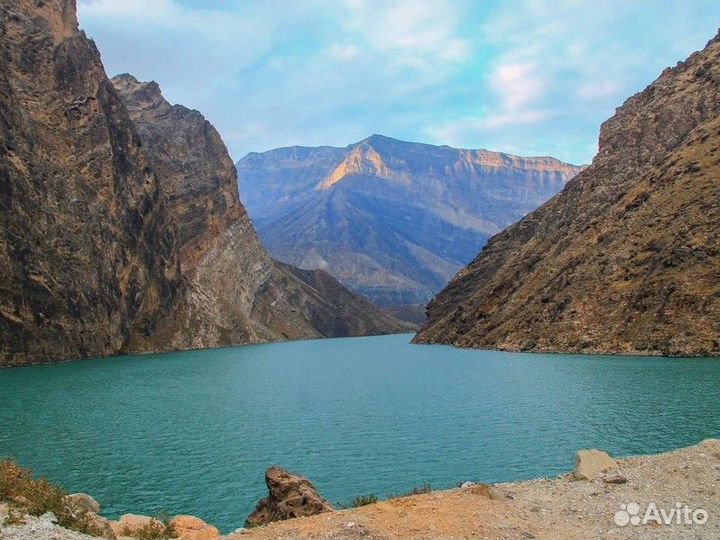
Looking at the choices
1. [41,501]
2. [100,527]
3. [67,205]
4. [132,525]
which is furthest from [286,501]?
[67,205]

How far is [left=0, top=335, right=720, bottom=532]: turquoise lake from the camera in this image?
2930 cm

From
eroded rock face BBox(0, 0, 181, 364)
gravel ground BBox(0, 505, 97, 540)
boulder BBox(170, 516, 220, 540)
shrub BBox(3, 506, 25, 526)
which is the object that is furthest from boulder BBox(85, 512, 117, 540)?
eroded rock face BBox(0, 0, 181, 364)

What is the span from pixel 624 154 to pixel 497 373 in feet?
243

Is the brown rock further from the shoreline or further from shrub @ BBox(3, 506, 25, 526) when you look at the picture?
shrub @ BBox(3, 506, 25, 526)

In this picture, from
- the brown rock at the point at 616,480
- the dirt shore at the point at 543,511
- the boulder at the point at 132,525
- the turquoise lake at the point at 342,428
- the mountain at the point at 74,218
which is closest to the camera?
the dirt shore at the point at 543,511

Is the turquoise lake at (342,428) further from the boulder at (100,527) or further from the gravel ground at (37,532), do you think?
the gravel ground at (37,532)

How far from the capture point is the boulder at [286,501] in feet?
66.1

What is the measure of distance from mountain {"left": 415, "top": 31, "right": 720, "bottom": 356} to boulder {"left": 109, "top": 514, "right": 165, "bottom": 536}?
69.0 m

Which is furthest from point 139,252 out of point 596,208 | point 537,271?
point 596,208

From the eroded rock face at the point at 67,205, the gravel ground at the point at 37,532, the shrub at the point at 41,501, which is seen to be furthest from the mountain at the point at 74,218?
the gravel ground at the point at 37,532

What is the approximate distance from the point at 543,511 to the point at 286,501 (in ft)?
27.0

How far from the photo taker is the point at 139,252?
511 feet

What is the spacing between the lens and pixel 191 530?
1950 cm

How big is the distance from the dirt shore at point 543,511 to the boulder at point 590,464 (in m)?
0.33
